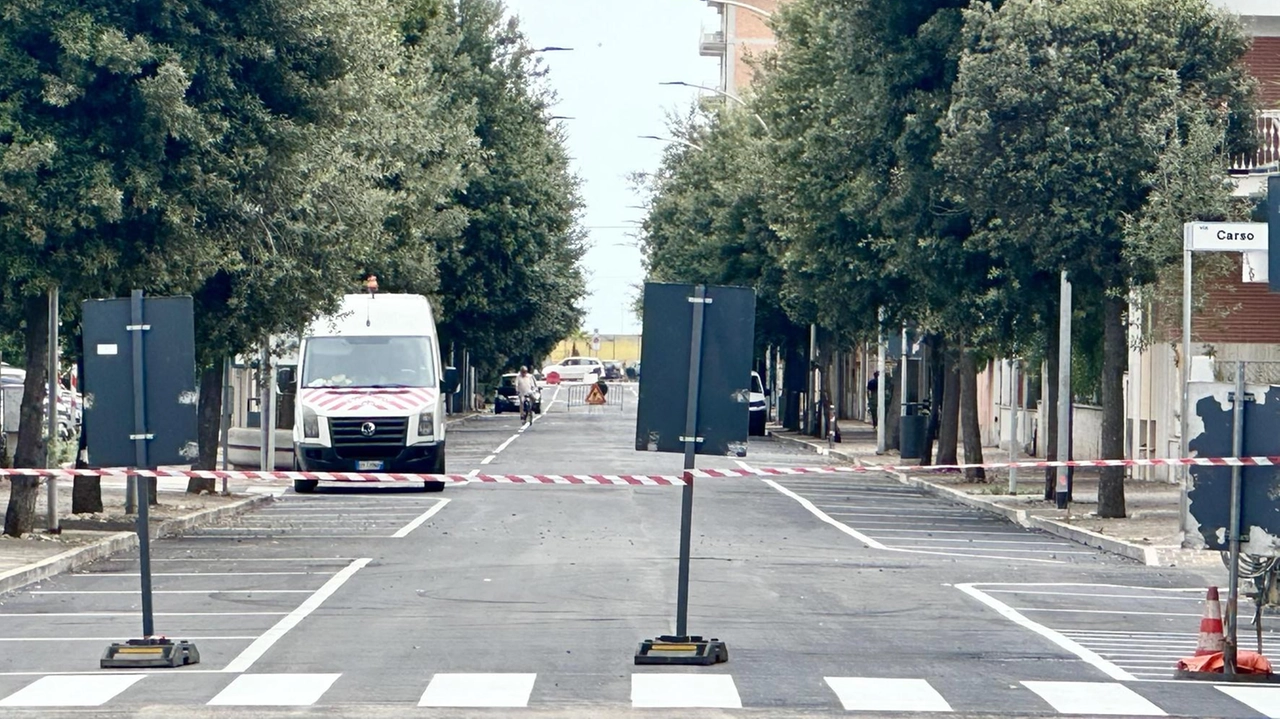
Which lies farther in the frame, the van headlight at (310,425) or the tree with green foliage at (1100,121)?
the van headlight at (310,425)

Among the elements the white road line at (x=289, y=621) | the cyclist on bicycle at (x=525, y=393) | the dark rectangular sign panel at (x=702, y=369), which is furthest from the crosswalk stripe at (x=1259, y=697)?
the cyclist on bicycle at (x=525, y=393)

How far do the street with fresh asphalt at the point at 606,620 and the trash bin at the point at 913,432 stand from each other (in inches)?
517

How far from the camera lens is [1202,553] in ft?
65.1

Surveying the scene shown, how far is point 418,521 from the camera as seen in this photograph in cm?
2330

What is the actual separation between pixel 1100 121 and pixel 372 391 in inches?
452

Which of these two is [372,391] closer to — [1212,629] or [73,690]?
[73,690]

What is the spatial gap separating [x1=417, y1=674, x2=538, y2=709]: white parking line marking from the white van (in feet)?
58.7

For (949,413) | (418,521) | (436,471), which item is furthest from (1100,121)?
(949,413)

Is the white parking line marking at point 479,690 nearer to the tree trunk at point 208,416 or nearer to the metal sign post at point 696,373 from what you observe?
the metal sign post at point 696,373

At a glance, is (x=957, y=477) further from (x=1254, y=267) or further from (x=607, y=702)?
(x=607, y=702)

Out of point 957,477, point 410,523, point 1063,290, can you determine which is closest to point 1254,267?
point 1063,290

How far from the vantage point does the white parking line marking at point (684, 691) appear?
10.0 m

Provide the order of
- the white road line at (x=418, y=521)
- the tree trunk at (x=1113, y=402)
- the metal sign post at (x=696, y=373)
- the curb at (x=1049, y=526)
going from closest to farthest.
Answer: the metal sign post at (x=696, y=373) < the curb at (x=1049, y=526) < the white road line at (x=418, y=521) < the tree trunk at (x=1113, y=402)

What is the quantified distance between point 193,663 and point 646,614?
3.63 metres
